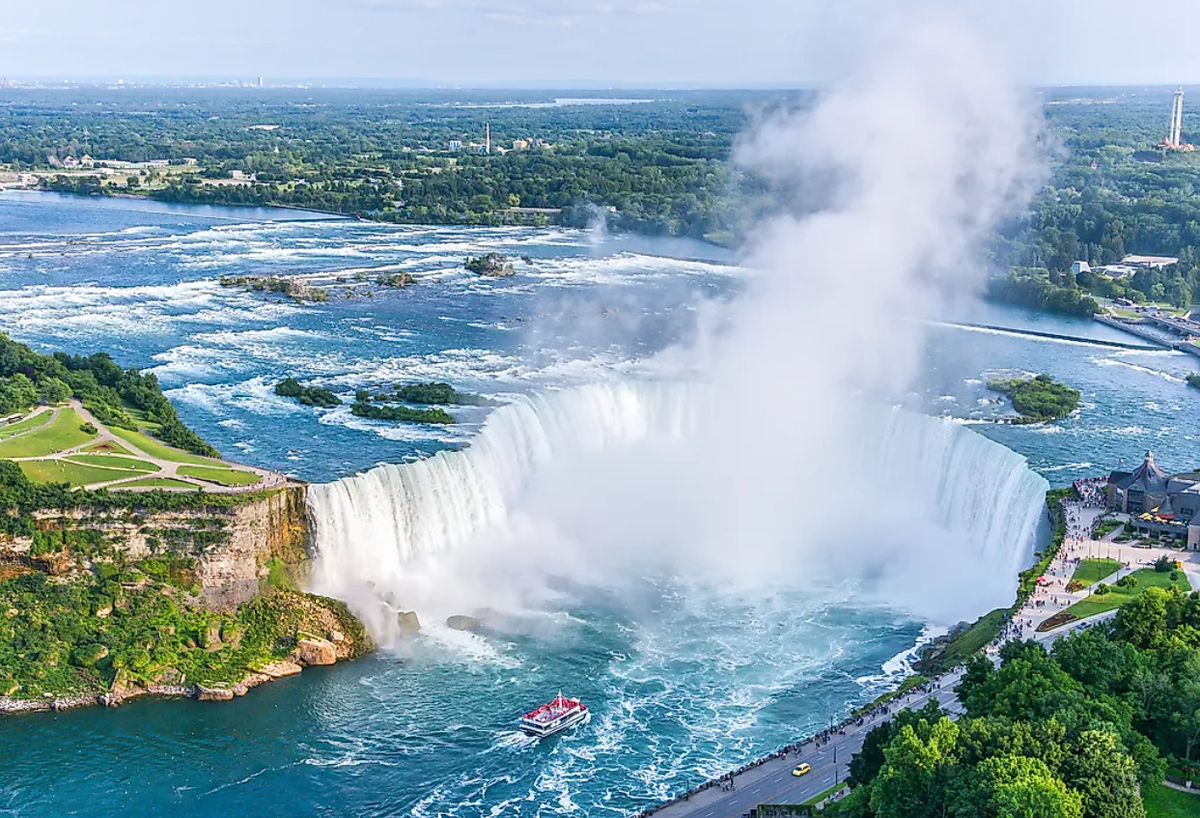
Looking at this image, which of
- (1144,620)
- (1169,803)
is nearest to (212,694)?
(1169,803)

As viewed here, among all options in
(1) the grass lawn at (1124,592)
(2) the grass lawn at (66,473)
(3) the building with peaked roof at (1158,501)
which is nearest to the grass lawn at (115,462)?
(2) the grass lawn at (66,473)

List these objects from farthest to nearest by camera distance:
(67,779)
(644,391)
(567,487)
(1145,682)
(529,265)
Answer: (529,265) → (644,391) → (567,487) → (67,779) → (1145,682)

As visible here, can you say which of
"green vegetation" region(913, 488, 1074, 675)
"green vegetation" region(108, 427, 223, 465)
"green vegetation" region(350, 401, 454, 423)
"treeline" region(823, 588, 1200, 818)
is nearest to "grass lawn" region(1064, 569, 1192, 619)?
"green vegetation" region(913, 488, 1074, 675)

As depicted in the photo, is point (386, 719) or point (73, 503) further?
point (73, 503)

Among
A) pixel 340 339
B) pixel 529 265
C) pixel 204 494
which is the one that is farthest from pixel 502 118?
pixel 204 494

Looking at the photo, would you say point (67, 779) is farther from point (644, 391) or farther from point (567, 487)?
point (644, 391)

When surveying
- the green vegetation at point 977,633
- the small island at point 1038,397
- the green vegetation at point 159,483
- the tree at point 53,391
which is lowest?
the green vegetation at point 977,633

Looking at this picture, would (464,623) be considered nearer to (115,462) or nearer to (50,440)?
(115,462)

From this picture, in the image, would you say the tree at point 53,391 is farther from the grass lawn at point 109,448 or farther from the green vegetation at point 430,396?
the green vegetation at point 430,396
